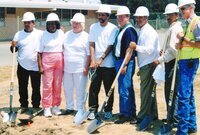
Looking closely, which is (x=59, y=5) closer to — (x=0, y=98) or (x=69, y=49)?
(x=0, y=98)

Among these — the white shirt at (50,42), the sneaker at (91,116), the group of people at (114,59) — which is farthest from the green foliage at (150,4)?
the sneaker at (91,116)

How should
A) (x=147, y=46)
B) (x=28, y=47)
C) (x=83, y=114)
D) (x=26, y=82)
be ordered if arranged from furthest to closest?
(x=26, y=82) → (x=28, y=47) → (x=83, y=114) → (x=147, y=46)

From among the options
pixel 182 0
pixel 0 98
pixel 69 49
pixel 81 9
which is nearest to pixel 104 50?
pixel 69 49

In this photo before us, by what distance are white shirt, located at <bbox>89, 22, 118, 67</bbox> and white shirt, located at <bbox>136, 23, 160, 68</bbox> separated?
613 millimetres

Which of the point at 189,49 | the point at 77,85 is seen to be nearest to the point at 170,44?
the point at 189,49

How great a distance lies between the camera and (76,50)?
7770mm

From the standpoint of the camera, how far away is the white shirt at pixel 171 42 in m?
6.52

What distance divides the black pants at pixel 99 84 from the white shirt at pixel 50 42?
955 millimetres

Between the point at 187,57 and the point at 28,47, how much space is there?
3486 mm

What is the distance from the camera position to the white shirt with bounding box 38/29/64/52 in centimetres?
785

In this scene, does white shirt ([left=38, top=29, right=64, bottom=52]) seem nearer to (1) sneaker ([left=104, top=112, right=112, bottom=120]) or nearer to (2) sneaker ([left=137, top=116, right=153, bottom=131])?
(1) sneaker ([left=104, top=112, right=112, bottom=120])

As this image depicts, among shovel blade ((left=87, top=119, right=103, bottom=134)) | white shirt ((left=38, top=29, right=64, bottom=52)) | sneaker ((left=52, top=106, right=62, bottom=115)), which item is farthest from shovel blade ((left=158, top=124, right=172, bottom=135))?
white shirt ((left=38, top=29, right=64, bottom=52))

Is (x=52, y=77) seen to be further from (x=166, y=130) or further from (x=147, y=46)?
(x=166, y=130)

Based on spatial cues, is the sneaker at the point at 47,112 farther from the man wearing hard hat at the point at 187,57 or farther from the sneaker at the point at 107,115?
the man wearing hard hat at the point at 187,57
